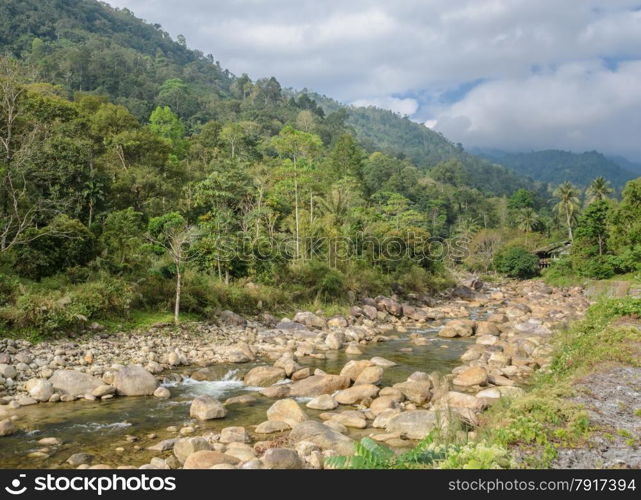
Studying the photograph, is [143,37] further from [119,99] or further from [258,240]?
[258,240]

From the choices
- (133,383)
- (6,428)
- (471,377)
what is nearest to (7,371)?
(133,383)

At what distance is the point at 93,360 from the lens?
13.3m

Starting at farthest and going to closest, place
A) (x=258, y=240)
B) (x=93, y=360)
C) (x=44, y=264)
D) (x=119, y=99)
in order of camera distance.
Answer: (x=119, y=99), (x=258, y=240), (x=44, y=264), (x=93, y=360)

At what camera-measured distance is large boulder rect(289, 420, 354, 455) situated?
7.62 meters

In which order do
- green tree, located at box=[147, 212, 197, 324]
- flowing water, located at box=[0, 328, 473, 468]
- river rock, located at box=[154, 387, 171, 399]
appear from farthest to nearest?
green tree, located at box=[147, 212, 197, 324] → river rock, located at box=[154, 387, 171, 399] → flowing water, located at box=[0, 328, 473, 468]

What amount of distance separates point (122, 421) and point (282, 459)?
437cm

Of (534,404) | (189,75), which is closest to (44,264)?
(534,404)

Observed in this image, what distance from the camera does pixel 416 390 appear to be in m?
11.2

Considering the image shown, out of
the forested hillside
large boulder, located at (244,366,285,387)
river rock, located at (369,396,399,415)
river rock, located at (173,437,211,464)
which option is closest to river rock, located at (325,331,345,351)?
large boulder, located at (244,366,285,387)

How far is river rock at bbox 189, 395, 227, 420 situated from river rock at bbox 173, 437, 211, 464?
6.45 ft

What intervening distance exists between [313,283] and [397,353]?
960 cm

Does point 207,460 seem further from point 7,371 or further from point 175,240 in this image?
point 175,240

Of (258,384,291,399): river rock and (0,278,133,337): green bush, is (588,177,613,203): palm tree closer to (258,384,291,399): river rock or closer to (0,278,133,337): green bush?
(0,278,133,337): green bush

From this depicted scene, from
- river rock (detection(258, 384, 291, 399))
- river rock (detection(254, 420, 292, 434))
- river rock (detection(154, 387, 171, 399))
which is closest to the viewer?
river rock (detection(254, 420, 292, 434))
